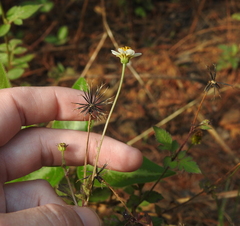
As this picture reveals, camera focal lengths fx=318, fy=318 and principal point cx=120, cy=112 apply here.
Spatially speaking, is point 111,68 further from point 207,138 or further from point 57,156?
point 57,156

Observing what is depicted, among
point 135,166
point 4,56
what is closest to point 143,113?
point 4,56

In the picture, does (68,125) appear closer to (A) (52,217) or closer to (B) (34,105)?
(B) (34,105)

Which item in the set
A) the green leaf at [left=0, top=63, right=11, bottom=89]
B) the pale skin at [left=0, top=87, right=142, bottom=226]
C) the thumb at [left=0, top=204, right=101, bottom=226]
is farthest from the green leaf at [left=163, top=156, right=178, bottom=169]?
the green leaf at [left=0, top=63, right=11, bottom=89]

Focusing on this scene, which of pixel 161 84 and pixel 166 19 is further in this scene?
pixel 166 19

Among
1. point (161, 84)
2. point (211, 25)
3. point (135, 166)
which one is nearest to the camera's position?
point (135, 166)

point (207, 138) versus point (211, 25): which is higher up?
point (211, 25)

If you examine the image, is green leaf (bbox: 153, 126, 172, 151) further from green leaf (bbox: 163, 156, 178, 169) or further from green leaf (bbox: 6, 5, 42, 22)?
green leaf (bbox: 6, 5, 42, 22)
